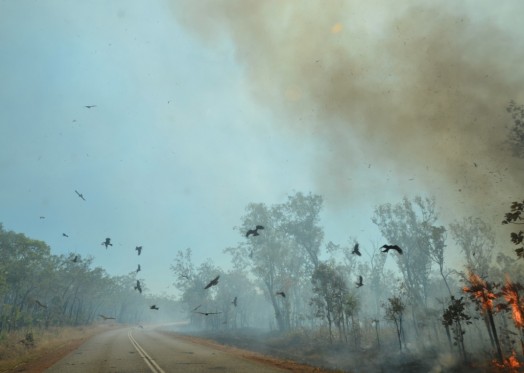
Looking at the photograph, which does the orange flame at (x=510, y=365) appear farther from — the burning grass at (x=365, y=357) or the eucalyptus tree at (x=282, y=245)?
the eucalyptus tree at (x=282, y=245)

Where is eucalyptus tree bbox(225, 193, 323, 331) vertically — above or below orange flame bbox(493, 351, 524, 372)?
above

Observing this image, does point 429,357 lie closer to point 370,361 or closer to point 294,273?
point 370,361

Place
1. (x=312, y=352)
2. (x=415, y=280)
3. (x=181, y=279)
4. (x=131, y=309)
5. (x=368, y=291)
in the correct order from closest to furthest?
(x=312, y=352) → (x=415, y=280) → (x=181, y=279) → (x=368, y=291) → (x=131, y=309)

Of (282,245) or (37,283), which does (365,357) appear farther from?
(37,283)

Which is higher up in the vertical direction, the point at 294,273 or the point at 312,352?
the point at 294,273

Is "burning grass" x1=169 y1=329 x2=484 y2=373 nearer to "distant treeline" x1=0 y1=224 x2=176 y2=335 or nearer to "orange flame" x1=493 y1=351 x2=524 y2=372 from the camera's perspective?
"orange flame" x1=493 y1=351 x2=524 y2=372

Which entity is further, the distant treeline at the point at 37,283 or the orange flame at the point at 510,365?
the distant treeline at the point at 37,283

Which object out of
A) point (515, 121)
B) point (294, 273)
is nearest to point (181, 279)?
point (294, 273)

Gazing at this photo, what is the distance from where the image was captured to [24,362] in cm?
1888

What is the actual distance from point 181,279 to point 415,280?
52.5 meters

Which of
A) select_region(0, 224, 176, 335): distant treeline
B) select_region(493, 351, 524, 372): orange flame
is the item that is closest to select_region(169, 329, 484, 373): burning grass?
select_region(493, 351, 524, 372): orange flame

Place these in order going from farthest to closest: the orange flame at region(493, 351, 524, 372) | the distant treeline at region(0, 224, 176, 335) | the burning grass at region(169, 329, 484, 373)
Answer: the distant treeline at region(0, 224, 176, 335)
the burning grass at region(169, 329, 484, 373)
the orange flame at region(493, 351, 524, 372)

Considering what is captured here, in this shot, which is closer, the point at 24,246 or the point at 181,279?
the point at 24,246

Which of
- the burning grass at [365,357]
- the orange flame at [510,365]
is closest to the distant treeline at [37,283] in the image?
the burning grass at [365,357]
